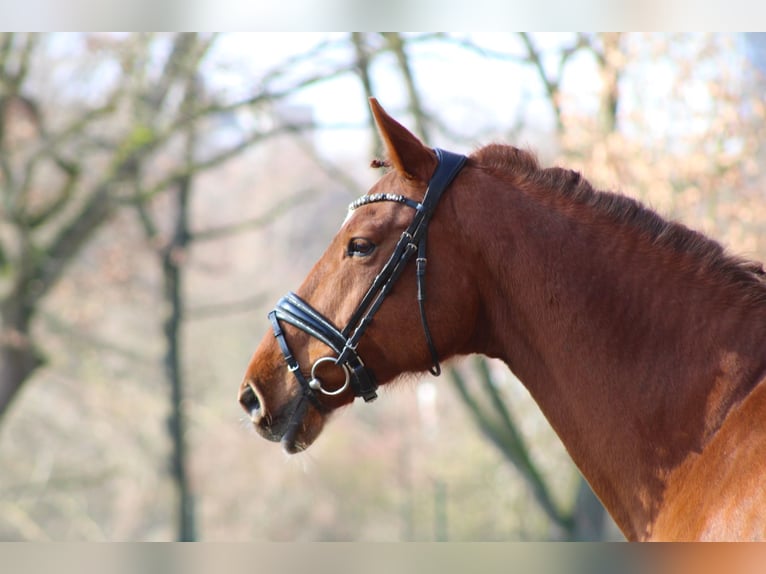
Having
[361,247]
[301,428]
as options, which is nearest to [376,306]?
[361,247]

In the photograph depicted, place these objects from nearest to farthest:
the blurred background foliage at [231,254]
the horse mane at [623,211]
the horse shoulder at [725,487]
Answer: the horse shoulder at [725,487], the horse mane at [623,211], the blurred background foliage at [231,254]

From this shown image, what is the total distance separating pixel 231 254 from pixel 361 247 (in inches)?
900

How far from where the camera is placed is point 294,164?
1014 inches

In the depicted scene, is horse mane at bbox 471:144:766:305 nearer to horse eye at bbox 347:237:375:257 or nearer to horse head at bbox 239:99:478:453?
horse head at bbox 239:99:478:453

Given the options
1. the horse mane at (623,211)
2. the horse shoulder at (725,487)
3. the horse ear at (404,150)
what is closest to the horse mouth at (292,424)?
the horse ear at (404,150)

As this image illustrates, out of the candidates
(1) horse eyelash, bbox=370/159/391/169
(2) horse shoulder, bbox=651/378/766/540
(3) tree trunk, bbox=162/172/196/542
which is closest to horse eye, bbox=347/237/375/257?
(1) horse eyelash, bbox=370/159/391/169

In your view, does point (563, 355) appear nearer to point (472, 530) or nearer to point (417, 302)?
point (417, 302)

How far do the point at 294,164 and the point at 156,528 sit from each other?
11.6 m

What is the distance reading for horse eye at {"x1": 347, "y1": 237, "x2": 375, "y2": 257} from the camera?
321cm

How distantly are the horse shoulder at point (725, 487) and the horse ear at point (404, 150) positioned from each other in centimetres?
143

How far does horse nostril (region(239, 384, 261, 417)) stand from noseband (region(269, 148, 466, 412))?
21 cm

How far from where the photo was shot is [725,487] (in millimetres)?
2582

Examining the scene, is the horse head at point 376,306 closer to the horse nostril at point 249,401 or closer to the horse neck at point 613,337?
the horse nostril at point 249,401

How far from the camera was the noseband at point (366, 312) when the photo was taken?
316 cm
